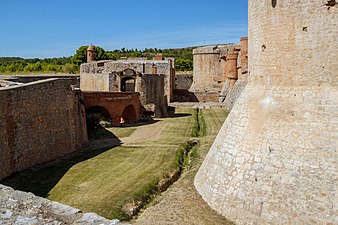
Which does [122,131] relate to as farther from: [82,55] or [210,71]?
[82,55]

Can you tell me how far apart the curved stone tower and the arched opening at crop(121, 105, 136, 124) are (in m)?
15.8

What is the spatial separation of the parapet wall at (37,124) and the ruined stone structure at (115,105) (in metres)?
3.90

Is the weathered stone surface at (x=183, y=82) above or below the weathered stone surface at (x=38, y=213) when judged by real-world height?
above

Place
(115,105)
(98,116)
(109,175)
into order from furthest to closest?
(115,105)
(98,116)
(109,175)

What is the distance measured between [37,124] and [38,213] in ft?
31.7

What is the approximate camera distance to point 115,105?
72.4 ft

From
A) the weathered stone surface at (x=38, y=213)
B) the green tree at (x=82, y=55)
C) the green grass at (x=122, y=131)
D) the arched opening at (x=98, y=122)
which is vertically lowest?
the green grass at (x=122, y=131)

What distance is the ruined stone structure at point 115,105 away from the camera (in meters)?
20.6

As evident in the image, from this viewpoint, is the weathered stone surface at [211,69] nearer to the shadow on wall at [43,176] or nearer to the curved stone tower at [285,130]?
the shadow on wall at [43,176]

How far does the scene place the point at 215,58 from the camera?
132 ft

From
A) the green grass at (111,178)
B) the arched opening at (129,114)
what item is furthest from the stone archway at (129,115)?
the green grass at (111,178)

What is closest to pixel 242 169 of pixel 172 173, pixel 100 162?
pixel 172 173

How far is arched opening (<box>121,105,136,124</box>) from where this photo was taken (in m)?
24.1

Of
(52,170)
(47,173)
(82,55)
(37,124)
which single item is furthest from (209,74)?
(47,173)
